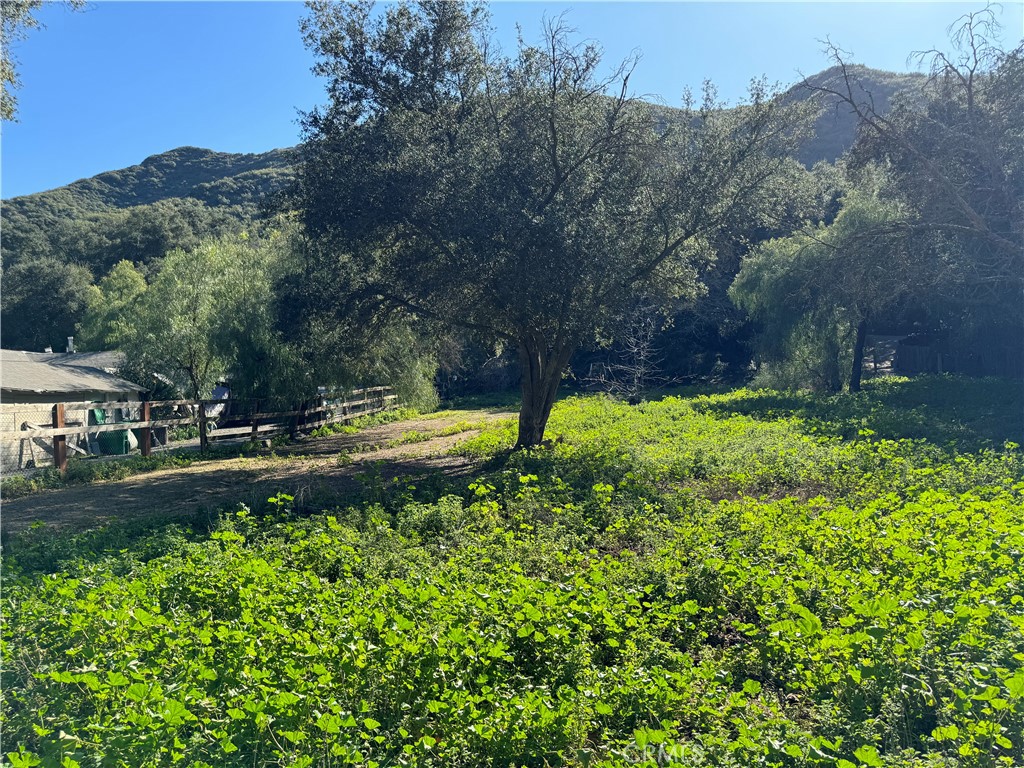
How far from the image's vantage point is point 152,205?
54.3 metres

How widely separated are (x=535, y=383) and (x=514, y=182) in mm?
4339

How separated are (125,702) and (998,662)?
452cm

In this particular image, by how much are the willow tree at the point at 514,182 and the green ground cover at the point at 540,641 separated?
564 cm

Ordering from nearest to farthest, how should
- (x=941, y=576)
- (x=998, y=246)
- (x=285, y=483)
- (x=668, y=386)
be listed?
(x=941, y=576) → (x=285, y=483) → (x=998, y=246) → (x=668, y=386)

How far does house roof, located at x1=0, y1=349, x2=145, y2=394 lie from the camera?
66.2ft

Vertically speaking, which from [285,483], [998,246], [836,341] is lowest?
[285,483]

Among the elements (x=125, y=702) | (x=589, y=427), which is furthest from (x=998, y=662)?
(x=589, y=427)

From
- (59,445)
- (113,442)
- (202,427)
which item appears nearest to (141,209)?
(113,442)

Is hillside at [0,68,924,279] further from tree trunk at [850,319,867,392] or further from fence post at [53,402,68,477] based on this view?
tree trunk at [850,319,867,392]

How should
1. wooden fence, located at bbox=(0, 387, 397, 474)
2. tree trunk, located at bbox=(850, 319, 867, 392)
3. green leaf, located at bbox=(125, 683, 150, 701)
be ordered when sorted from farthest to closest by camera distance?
tree trunk, located at bbox=(850, 319, 867, 392) → wooden fence, located at bbox=(0, 387, 397, 474) → green leaf, located at bbox=(125, 683, 150, 701)

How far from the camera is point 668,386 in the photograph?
38031mm

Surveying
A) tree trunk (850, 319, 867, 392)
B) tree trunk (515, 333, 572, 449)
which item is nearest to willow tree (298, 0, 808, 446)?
tree trunk (515, 333, 572, 449)

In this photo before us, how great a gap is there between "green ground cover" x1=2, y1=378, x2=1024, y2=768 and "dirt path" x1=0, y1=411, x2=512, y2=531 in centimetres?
255

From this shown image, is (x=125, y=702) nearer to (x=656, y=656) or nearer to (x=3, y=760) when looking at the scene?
(x=3, y=760)
